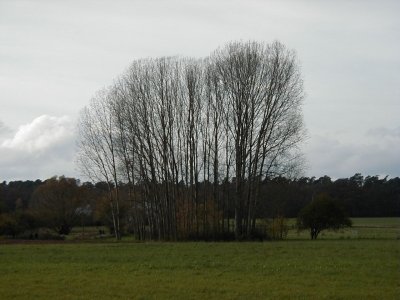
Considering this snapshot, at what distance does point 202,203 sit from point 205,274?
31.4 metres

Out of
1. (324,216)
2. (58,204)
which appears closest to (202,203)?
(324,216)

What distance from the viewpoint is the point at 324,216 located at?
50.8 meters

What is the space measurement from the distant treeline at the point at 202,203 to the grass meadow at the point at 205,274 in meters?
20.3

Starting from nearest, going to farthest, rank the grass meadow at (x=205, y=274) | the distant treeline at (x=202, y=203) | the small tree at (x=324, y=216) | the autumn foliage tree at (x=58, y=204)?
the grass meadow at (x=205, y=274)
the distant treeline at (x=202, y=203)
the small tree at (x=324, y=216)
the autumn foliage tree at (x=58, y=204)

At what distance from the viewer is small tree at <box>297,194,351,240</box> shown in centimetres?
5069

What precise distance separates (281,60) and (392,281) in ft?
106

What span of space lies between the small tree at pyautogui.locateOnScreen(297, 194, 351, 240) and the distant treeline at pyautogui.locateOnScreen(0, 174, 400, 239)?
115 inches

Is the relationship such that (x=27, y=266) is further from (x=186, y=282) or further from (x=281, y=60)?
(x=281, y=60)

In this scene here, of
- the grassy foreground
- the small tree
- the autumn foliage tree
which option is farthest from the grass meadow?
Answer: the autumn foliage tree

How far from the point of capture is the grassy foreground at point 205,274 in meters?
14.4

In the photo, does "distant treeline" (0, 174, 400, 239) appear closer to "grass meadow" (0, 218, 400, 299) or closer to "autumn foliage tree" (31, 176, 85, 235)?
"autumn foliage tree" (31, 176, 85, 235)

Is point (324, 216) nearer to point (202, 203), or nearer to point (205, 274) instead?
point (202, 203)

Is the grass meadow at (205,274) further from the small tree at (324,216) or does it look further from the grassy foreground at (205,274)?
the small tree at (324,216)

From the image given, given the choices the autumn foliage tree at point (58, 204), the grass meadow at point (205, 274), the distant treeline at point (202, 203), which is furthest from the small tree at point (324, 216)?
the autumn foliage tree at point (58, 204)
